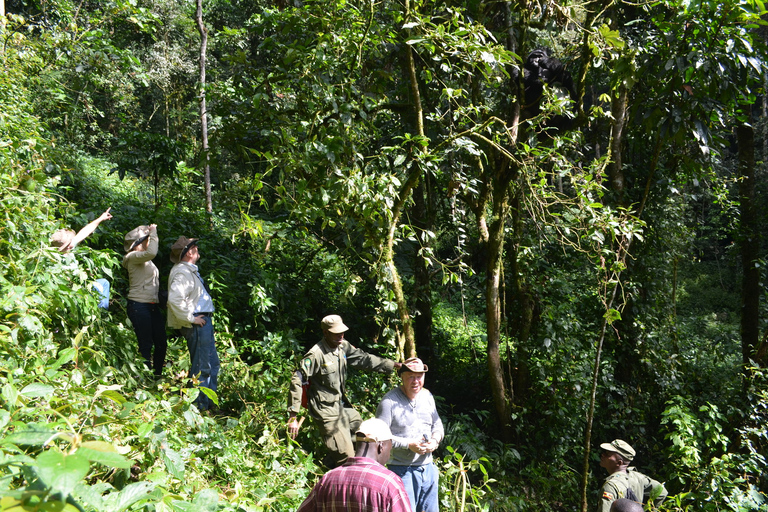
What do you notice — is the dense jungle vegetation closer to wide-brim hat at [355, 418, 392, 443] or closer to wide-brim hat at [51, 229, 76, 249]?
wide-brim hat at [51, 229, 76, 249]

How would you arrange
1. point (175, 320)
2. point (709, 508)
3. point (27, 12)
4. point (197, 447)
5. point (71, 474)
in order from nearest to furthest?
point (71, 474), point (197, 447), point (175, 320), point (709, 508), point (27, 12)

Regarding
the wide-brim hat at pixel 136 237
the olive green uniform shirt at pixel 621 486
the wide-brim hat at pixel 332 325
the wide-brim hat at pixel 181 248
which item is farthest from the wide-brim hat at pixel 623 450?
the wide-brim hat at pixel 136 237

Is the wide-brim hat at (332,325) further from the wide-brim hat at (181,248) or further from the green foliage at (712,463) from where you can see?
the green foliage at (712,463)

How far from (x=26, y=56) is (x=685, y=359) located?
1076cm

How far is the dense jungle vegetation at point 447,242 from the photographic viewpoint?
4035 millimetres

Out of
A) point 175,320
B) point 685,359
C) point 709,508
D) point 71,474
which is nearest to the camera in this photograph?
point 71,474

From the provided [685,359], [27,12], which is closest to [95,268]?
[685,359]

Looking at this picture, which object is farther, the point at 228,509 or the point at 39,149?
the point at 39,149

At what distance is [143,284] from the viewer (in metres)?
4.88

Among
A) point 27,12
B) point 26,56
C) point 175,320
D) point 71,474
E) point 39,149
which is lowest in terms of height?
point 175,320

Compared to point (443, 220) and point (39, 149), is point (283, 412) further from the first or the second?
point (39, 149)

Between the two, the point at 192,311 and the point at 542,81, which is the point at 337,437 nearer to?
the point at 192,311

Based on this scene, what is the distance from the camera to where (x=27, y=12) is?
1681cm

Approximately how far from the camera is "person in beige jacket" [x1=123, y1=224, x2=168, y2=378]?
4805mm
